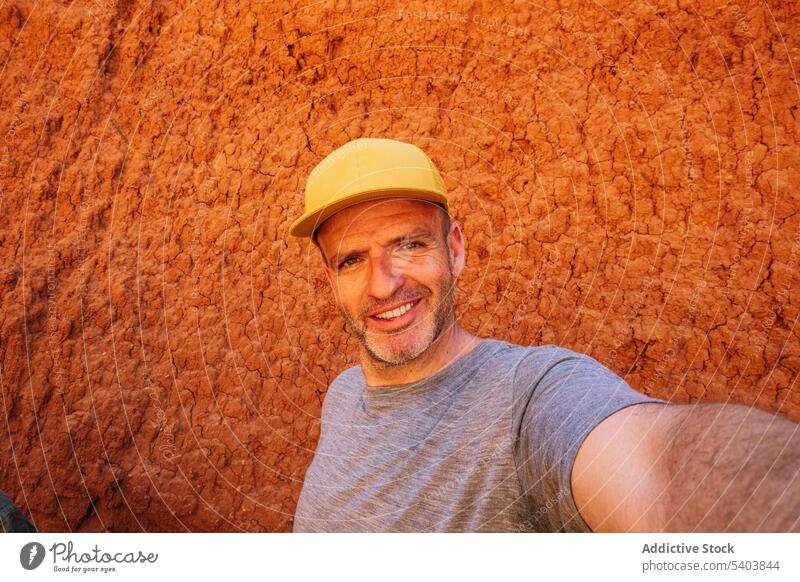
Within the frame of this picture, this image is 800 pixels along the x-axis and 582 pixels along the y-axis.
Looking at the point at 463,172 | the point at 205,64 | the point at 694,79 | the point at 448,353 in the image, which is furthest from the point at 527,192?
the point at 205,64

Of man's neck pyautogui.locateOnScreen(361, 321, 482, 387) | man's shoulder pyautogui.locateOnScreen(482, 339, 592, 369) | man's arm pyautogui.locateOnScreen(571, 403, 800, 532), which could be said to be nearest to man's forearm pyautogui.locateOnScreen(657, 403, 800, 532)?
man's arm pyautogui.locateOnScreen(571, 403, 800, 532)

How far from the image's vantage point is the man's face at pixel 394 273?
1570 mm

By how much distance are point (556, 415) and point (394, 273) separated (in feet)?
2.12

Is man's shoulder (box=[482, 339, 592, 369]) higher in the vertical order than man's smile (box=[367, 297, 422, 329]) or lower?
lower

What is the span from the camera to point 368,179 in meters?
1.53

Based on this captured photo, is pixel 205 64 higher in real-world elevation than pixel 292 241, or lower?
higher

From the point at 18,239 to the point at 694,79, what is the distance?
3319mm

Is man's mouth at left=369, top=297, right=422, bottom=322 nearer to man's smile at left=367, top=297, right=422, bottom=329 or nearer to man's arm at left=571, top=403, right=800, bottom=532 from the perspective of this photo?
man's smile at left=367, top=297, right=422, bottom=329

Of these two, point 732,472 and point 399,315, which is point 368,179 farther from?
point 732,472

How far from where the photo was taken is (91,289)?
10.4 ft

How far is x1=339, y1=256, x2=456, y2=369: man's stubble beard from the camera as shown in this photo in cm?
156

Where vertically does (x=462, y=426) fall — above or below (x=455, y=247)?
below

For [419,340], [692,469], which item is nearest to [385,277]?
[419,340]

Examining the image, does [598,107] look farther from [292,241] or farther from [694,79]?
[292,241]
